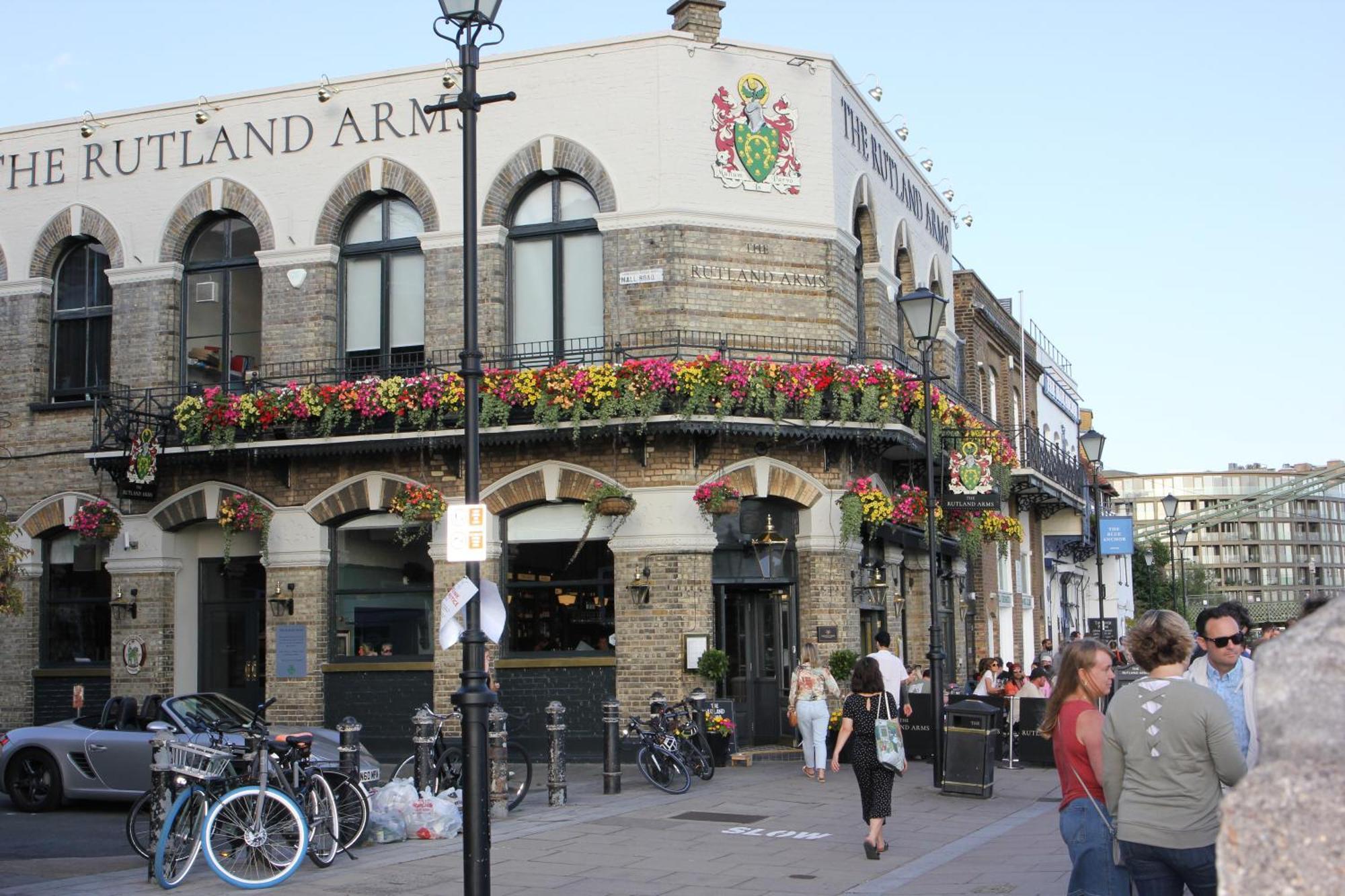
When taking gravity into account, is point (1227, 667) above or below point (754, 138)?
below

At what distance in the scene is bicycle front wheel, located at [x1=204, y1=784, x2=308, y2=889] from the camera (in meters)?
10.7

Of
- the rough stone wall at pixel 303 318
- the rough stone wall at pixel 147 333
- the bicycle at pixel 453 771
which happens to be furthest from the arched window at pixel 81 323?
the bicycle at pixel 453 771

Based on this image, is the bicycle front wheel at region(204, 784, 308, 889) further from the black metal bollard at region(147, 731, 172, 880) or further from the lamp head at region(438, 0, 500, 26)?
the lamp head at region(438, 0, 500, 26)

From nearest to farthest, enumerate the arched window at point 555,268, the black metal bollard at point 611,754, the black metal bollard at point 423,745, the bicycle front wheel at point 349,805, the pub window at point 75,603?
the bicycle front wheel at point 349,805, the black metal bollard at point 423,745, the black metal bollard at point 611,754, the arched window at point 555,268, the pub window at point 75,603

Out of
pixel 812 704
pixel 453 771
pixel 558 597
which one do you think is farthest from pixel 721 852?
pixel 558 597

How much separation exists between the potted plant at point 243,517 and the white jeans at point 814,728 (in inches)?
340

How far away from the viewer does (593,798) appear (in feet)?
52.9

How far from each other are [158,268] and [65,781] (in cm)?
938

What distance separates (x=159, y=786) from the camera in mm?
11492

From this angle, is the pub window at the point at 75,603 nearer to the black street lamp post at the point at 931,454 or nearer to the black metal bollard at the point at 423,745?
the black metal bollard at the point at 423,745

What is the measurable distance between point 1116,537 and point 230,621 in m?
22.6

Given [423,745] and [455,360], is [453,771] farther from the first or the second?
[455,360]

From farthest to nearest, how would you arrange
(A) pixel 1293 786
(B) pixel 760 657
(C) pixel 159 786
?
(B) pixel 760 657 < (C) pixel 159 786 < (A) pixel 1293 786

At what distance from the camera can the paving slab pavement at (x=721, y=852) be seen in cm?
1073
